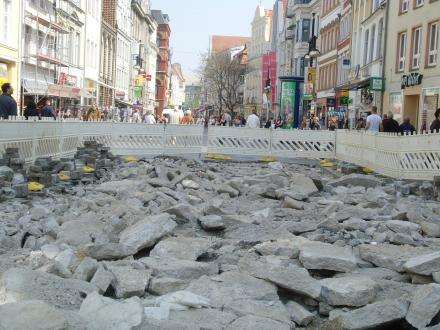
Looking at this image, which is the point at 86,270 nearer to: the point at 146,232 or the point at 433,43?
the point at 146,232

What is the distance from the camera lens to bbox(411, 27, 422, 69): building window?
30700 millimetres

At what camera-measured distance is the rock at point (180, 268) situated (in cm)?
609

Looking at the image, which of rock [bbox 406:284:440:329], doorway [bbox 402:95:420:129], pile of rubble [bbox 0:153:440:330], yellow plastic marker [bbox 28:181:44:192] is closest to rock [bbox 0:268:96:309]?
pile of rubble [bbox 0:153:440:330]

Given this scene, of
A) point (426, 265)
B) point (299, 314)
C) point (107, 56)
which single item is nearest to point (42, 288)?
point (299, 314)

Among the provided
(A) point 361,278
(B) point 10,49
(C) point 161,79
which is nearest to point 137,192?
(A) point 361,278

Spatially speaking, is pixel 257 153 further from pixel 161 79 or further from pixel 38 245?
pixel 161 79

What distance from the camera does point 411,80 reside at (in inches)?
1174

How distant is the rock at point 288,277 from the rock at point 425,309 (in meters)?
0.88

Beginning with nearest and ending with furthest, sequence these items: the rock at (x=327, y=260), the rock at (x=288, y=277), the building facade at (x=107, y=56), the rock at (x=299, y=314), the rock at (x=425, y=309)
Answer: the rock at (x=425, y=309) < the rock at (x=299, y=314) < the rock at (x=288, y=277) < the rock at (x=327, y=260) < the building facade at (x=107, y=56)

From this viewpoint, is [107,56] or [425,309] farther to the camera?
[107,56]

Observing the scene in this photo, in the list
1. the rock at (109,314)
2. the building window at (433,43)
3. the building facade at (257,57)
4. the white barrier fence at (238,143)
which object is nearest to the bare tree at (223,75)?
the building facade at (257,57)

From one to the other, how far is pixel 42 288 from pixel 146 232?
229cm

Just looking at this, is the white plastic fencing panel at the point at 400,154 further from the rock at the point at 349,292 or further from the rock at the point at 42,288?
the rock at the point at 42,288

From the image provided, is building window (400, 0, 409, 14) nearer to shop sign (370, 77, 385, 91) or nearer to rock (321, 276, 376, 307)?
shop sign (370, 77, 385, 91)
